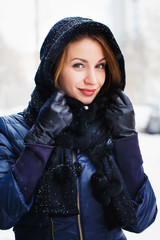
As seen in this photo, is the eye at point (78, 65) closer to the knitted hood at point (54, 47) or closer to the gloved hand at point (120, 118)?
the knitted hood at point (54, 47)

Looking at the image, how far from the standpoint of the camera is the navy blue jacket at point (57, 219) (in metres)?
0.98

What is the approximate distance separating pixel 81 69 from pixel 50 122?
0.28 metres

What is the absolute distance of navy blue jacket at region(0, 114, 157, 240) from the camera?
98cm

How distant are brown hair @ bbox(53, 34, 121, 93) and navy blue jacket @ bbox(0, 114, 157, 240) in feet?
0.98

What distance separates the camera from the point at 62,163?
Result: 1.10m

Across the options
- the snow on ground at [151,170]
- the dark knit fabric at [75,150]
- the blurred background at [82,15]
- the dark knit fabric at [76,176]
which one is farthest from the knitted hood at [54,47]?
the blurred background at [82,15]

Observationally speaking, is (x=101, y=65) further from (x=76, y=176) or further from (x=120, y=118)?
(x=76, y=176)

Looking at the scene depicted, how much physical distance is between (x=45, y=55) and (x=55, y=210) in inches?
25.6

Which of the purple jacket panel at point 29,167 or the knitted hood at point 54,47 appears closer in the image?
the purple jacket panel at point 29,167

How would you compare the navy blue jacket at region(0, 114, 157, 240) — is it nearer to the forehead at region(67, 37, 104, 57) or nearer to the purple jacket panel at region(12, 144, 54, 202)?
the purple jacket panel at region(12, 144, 54, 202)

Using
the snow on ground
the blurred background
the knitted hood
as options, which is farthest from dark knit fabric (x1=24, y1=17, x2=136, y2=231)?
the blurred background

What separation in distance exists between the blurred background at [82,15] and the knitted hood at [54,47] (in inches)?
207

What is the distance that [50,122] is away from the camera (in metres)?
1.06

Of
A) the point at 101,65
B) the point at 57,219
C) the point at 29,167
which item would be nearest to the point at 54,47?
the point at 101,65
